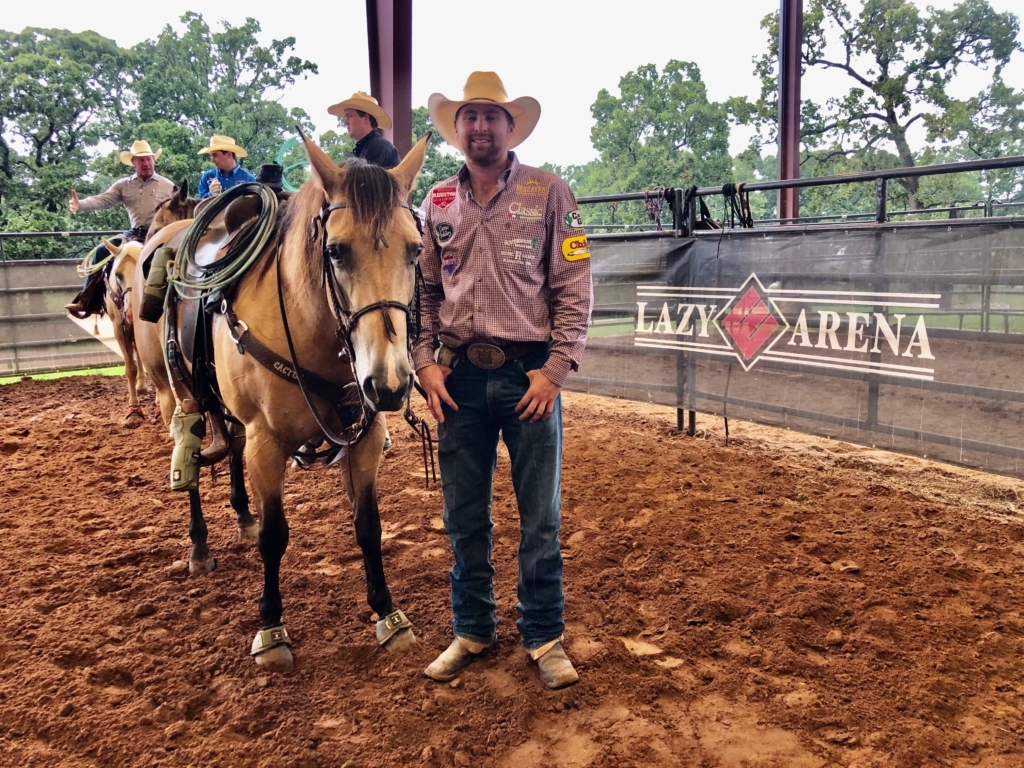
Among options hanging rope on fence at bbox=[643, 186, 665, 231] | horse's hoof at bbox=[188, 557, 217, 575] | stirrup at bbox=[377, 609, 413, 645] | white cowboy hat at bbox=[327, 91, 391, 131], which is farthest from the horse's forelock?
hanging rope on fence at bbox=[643, 186, 665, 231]

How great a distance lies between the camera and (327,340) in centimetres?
243

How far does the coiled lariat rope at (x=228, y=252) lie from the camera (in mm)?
2639

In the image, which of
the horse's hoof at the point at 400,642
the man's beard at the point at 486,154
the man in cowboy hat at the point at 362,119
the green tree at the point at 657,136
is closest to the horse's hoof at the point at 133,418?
the man in cowboy hat at the point at 362,119

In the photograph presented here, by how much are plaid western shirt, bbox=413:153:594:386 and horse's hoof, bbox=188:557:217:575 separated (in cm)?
194

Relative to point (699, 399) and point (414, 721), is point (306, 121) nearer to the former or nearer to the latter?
point (699, 399)

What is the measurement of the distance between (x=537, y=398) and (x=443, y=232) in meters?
0.69

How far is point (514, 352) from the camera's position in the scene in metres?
2.32

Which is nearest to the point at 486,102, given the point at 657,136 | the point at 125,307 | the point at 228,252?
the point at 228,252

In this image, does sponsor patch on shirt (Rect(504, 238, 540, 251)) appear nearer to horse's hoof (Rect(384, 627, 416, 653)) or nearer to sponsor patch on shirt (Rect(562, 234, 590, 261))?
sponsor patch on shirt (Rect(562, 234, 590, 261))

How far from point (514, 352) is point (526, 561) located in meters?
0.76

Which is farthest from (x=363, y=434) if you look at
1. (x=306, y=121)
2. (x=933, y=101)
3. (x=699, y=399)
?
(x=306, y=121)

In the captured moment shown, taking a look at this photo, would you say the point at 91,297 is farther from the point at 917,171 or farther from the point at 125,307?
the point at 917,171

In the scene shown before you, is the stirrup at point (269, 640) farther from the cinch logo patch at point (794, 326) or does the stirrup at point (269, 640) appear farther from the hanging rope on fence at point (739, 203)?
the hanging rope on fence at point (739, 203)

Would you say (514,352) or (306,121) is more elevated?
(306,121)
